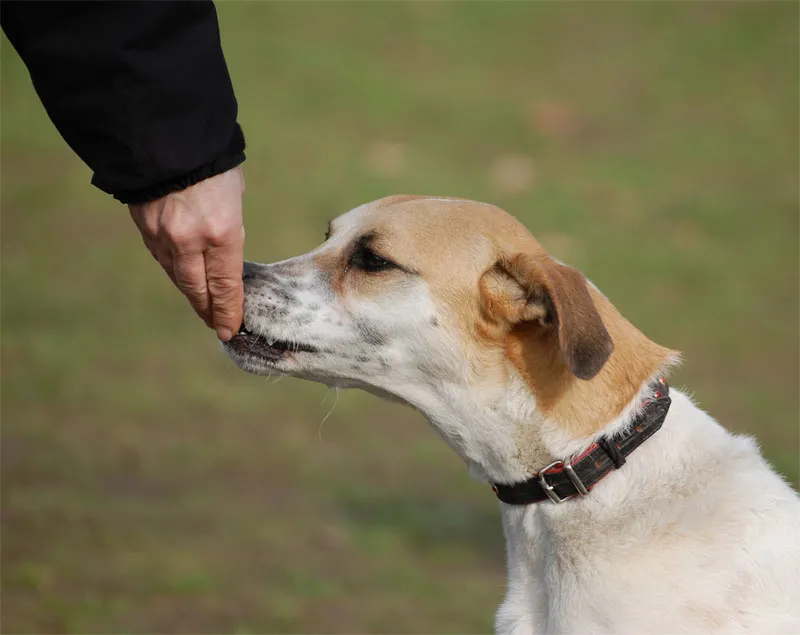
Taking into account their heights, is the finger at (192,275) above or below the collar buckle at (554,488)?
above

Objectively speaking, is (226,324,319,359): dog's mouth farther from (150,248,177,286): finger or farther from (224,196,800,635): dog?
(150,248,177,286): finger

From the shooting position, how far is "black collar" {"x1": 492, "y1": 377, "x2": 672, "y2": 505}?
A: 3393 mm

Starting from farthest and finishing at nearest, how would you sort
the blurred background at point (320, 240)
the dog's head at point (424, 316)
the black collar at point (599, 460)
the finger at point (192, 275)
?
the blurred background at point (320, 240)
the dog's head at point (424, 316)
the black collar at point (599, 460)
the finger at point (192, 275)

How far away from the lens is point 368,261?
3801mm

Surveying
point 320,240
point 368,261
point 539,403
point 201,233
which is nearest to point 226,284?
point 201,233

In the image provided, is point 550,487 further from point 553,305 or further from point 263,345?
point 263,345

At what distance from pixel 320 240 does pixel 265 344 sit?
973 centimetres

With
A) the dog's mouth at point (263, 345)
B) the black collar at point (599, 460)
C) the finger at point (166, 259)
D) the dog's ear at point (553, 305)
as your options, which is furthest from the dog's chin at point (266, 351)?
the black collar at point (599, 460)

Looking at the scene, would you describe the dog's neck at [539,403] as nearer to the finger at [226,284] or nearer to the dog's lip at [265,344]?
the dog's lip at [265,344]

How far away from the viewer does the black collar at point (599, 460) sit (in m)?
3.39

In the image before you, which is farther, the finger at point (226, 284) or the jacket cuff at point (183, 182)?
the finger at point (226, 284)

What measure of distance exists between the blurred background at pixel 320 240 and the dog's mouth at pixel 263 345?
7.59 feet

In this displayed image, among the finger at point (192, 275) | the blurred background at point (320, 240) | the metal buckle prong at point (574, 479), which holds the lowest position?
the blurred background at point (320, 240)

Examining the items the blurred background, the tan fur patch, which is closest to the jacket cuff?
the tan fur patch
